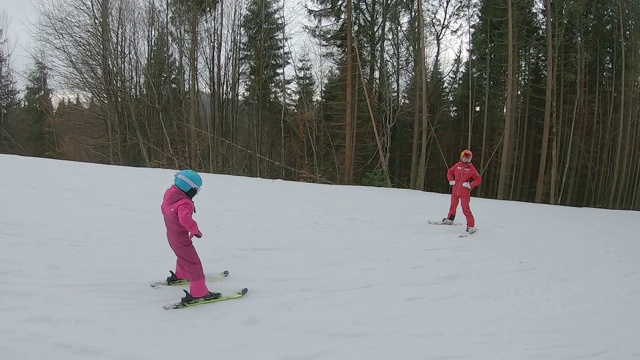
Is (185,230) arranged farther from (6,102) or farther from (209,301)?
(6,102)

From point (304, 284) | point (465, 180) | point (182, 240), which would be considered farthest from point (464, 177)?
point (182, 240)

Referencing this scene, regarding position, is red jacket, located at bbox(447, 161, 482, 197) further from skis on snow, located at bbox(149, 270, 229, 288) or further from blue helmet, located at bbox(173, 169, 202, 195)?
blue helmet, located at bbox(173, 169, 202, 195)

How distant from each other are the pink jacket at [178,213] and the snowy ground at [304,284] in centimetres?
87

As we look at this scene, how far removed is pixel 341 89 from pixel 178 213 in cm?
2578

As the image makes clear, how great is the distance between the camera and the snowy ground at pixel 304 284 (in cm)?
404

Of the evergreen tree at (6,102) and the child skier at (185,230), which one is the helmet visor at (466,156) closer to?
the child skier at (185,230)

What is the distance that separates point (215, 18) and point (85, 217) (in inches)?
1045

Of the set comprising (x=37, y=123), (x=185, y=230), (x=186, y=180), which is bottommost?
(x=185, y=230)

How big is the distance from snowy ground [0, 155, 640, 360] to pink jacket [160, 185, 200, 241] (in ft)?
2.87

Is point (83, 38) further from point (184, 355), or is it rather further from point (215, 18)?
point (184, 355)

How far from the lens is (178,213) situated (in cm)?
449

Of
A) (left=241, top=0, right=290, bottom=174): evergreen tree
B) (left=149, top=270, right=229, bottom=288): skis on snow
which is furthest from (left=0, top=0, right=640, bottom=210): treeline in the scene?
(left=149, top=270, right=229, bottom=288): skis on snow

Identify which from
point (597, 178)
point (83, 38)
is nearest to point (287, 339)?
point (83, 38)

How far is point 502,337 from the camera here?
452 centimetres
